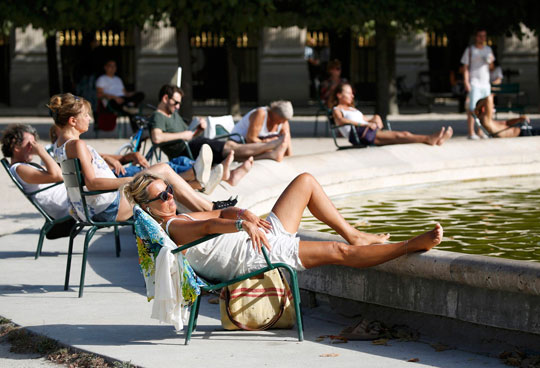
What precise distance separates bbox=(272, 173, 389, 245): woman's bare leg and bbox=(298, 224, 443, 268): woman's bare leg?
0.26 m

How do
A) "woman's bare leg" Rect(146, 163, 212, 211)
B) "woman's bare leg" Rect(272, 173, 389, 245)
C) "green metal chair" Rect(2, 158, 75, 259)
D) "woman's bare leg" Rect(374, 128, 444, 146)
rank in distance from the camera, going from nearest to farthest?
"woman's bare leg" Rect(272, 173, 389, 245) → "woman's bare leg" Rect(146, 163, 212, 211) → "green metal chair" Rect(2, 158, 75, 259) → "woman's bare leg" Rect(374, 128, 444, 146)

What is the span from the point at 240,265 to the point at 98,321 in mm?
909

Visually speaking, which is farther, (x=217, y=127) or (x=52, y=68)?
(x=52, y=68)

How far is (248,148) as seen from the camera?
1100cm

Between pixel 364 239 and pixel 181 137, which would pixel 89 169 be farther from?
pixel 181 137

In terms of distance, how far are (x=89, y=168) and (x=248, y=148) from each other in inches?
155

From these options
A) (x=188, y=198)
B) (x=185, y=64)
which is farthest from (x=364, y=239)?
(x=185, y=64)

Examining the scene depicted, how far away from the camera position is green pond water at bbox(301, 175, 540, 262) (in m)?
7.41

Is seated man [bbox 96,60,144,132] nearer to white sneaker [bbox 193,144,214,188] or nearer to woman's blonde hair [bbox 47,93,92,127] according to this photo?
white sneaker [bbox 193,144,214,188]

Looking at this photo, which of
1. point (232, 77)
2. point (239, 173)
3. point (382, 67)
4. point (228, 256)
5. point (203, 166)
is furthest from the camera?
point (232, 77)

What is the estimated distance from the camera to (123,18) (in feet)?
65.1

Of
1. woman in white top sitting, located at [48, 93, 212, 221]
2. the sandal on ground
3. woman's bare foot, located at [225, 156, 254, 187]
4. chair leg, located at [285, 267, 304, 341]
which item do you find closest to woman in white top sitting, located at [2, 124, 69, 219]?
woman in white top sitting, located at [48, 93, 212, 221]

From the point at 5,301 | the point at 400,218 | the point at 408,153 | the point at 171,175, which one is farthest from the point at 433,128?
the point at 5,301

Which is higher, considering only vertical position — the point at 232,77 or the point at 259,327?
the point at 259,327
